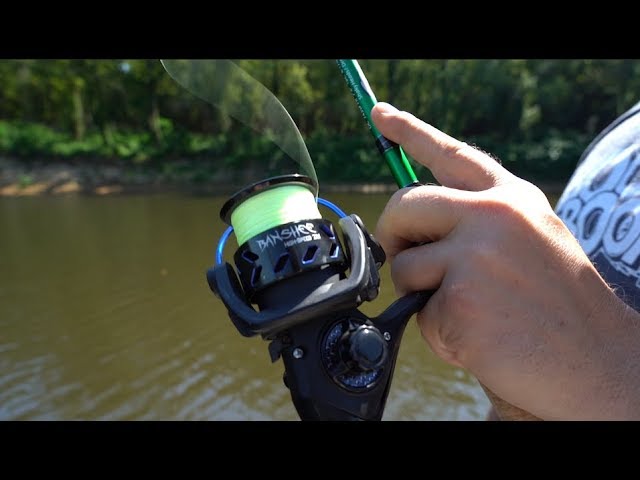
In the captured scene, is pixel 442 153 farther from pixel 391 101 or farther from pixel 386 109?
pixel 391 101

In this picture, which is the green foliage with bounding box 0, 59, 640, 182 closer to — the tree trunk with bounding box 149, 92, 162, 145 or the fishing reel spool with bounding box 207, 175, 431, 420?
the tree trunk with bounding box 149, 92, 162, 145

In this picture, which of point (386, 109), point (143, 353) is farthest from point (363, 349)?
point (143, 353)

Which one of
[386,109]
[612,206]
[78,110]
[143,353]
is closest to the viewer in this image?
[386,109]

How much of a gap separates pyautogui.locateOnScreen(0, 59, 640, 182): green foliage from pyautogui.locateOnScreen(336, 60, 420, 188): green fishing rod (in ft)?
72.0

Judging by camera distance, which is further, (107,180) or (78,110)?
(78,110)

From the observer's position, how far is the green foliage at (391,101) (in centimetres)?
2578

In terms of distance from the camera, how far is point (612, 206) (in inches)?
61.9

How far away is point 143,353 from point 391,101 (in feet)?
77.4

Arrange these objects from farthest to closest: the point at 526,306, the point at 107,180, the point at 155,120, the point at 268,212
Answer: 1. the point at 155,120
2. the point at 107,180
3. the point at 268,212
4. the point at 526,306

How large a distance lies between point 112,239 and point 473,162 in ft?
45.8

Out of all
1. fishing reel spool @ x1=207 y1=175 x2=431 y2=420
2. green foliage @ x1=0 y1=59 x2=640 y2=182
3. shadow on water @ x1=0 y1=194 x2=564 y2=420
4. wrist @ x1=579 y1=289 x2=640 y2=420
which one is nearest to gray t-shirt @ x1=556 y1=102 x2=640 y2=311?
wrist @ x1=579 y1=289 x2=640 y2=420

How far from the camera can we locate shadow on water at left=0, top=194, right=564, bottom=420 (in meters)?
5.73

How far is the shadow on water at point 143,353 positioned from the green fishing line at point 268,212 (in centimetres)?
161
